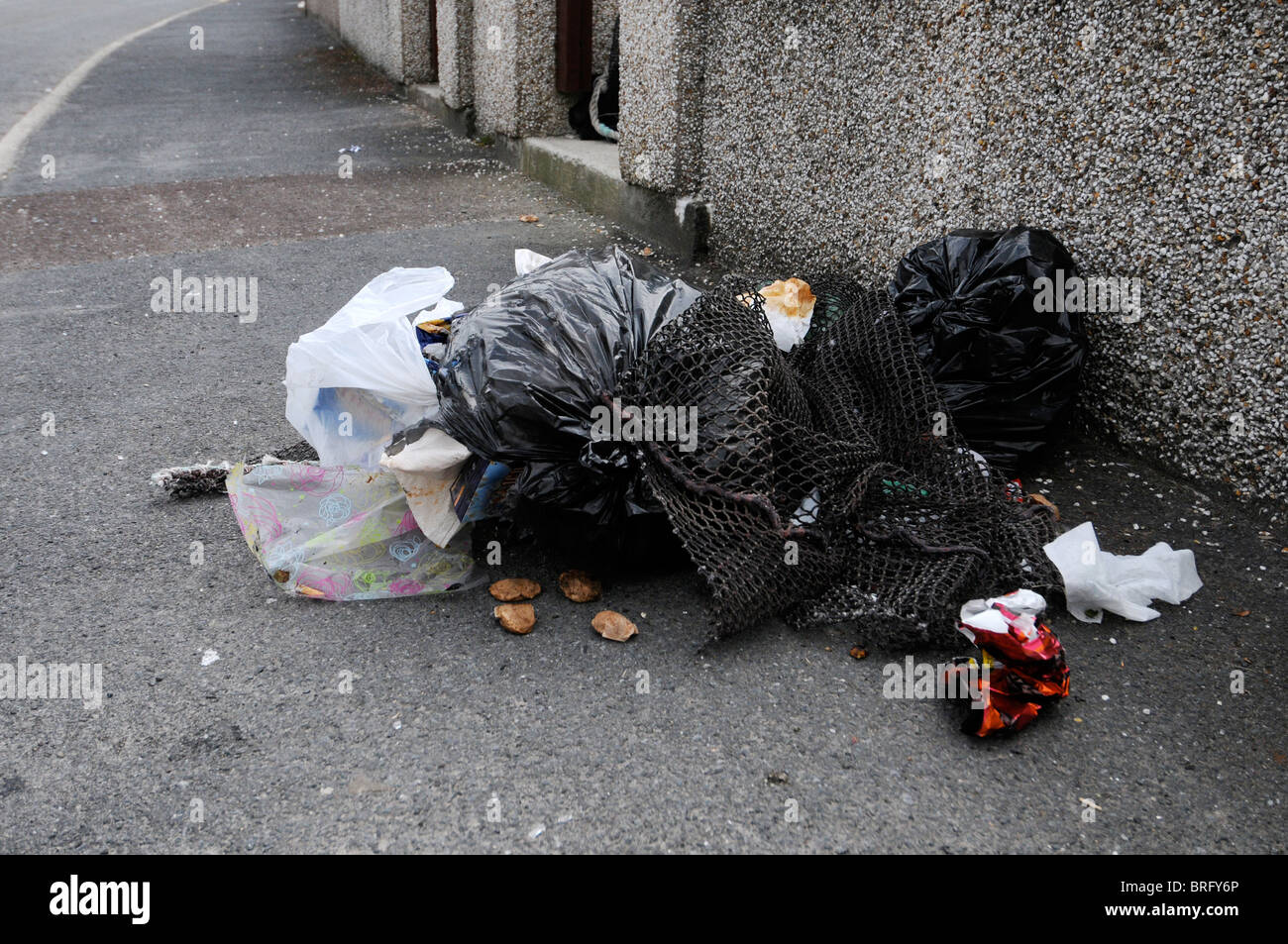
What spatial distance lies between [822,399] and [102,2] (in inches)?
919

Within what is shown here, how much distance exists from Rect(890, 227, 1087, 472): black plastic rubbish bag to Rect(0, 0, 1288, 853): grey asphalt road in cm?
22

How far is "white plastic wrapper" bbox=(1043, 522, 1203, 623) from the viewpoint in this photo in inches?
96.9

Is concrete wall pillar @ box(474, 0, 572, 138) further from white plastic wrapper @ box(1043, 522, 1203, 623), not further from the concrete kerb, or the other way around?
white plastic wrapper @ box(1043, 522, 1203, 623)

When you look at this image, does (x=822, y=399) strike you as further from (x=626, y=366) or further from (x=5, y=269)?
(x=5, y=269)

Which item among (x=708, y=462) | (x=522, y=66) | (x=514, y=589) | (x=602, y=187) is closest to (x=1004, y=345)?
(x=708, y=462)

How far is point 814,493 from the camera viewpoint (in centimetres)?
259

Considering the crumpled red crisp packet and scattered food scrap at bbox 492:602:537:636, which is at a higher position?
the crumpled red crisp packet

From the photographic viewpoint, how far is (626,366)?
8.64 ft

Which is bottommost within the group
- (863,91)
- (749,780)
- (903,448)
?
(749,780)

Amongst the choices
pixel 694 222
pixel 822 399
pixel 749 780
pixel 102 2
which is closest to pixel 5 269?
pixel 694 222

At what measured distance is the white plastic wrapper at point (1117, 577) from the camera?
2461 mm

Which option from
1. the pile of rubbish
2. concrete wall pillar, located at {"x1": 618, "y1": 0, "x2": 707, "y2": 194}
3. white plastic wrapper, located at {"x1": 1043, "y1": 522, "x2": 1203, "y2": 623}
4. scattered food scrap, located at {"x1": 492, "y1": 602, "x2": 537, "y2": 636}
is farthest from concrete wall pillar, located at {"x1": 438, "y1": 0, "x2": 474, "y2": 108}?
white plastic wrapper, located at {"x1": 1043, "y1": 522, "x2": 1203, "y2": 623}

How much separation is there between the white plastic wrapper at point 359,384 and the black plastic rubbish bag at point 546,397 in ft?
0.46

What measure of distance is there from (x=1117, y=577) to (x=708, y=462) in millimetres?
1091
